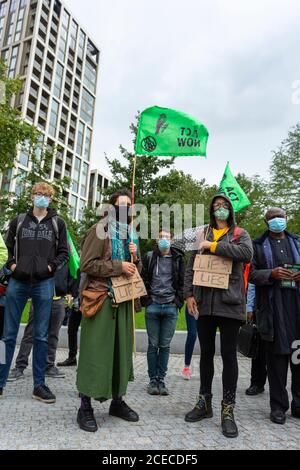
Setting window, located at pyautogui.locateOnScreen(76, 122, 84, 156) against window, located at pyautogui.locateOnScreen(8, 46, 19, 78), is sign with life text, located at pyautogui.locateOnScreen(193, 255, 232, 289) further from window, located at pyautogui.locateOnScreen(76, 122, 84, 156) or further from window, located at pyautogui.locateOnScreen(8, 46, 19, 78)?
window, located at pyautogui.locateOnScreen(76, 122, 84, 156)

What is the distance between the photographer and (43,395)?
427 cm

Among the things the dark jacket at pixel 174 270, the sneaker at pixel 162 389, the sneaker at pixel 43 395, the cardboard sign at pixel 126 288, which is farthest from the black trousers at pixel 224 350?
the sneaker at pixel 43 395

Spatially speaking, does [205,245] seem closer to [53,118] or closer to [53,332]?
[53,332]

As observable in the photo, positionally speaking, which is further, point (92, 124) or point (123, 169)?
point (92, 124)

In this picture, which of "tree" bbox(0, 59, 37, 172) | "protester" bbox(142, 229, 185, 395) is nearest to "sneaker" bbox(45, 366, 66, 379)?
"protester" bbox(142, 229, 185, 395)

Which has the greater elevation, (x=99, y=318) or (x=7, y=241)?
(x=7, y=241)

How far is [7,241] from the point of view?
466cm

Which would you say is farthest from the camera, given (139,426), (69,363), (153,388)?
(69,363)

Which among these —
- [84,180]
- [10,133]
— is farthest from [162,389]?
[84,180]

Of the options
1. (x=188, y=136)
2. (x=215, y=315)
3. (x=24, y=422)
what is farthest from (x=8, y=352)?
Result: (x=188, y=136)

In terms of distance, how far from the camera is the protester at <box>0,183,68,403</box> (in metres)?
4.35

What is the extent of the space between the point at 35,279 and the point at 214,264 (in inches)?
80.1
